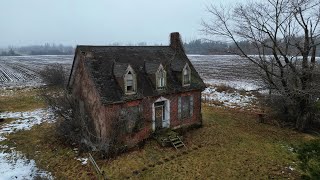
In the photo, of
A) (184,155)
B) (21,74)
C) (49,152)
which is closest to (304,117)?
(184,155)

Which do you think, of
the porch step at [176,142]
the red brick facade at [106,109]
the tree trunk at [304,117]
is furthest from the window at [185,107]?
the tree trunk at [304,117]

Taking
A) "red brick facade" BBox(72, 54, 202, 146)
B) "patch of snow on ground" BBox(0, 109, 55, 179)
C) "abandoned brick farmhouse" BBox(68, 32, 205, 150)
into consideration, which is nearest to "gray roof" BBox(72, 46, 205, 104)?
"abandoned brick farmhouse" BBox(68, 32, 205, 150)

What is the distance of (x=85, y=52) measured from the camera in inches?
717

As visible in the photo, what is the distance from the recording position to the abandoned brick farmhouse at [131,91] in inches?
680

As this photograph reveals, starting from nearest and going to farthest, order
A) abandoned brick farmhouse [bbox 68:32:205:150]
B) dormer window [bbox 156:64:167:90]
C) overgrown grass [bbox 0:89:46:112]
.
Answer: abandoned brick farmhouse [bbox 68:32:205:150] < dormer window [bbox 156:64:167:90] < overgrown grass [bbox 0:89:46:112]

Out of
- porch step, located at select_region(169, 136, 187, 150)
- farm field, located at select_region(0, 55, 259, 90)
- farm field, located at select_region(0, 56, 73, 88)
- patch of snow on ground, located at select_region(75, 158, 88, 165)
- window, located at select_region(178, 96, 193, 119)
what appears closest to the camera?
patch of snow on ground, located at select_region(75, 158, 88, 165)

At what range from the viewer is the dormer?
68.2 ft

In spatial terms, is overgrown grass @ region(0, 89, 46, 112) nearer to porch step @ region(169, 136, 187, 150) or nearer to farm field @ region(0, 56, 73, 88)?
farm field @ region(0, 56, 73, 88)

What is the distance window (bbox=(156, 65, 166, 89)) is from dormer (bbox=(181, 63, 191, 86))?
6.05ft

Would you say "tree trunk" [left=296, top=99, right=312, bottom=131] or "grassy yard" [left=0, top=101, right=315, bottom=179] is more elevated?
"tree trunk" [left=296, top=99, right=312, bottom=131]

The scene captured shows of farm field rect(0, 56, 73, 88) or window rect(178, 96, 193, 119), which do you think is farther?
farm field rect(0, 56, 73, 88)

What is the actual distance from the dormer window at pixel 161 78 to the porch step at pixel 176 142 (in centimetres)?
374

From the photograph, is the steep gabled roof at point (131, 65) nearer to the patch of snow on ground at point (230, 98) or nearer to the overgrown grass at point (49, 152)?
the overgrown grass at point (49, 152)

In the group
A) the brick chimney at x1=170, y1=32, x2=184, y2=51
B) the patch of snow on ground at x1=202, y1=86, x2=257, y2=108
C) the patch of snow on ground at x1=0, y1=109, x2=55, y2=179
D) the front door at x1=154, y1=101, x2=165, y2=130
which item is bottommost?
the patch of snow on ground at x1=0, y1=109, x2=55, y2=179
